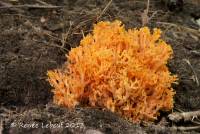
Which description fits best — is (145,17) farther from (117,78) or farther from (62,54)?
(117,78)

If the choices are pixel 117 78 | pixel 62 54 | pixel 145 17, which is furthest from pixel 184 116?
pixel 145 17

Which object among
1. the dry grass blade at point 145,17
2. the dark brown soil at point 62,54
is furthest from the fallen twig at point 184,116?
the dry grass blade at point 145,17

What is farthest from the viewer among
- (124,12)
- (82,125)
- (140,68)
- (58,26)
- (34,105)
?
(124,12)

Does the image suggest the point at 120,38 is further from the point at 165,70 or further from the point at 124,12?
the point at 124,12

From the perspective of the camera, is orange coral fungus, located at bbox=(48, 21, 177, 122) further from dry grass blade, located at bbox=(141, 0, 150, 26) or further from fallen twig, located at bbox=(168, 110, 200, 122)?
dry grass blade, located at bbox=(141, 0, 150, 26)

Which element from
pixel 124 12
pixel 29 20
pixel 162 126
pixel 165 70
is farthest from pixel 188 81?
pixel 29 20

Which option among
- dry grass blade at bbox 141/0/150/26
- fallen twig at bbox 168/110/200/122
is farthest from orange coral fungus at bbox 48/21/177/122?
dry grass blade at bbox 141/0/150/26
